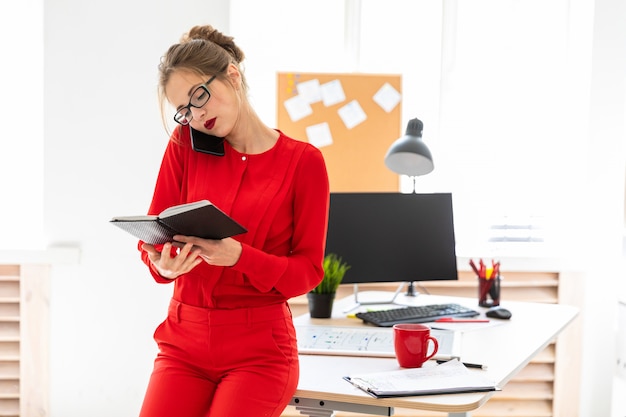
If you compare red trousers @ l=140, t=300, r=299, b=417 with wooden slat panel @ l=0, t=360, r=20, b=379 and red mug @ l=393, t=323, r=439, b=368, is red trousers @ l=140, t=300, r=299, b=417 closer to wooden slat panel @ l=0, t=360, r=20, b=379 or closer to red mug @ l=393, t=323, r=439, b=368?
red mug @ l=393, t=323, r=439, b=368

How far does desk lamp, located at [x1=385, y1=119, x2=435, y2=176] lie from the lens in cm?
247

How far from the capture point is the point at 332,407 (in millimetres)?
1572

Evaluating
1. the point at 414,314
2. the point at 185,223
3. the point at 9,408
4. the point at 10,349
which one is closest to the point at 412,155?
the point at 414,314

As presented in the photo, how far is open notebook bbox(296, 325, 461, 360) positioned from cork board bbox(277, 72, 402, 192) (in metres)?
1.31

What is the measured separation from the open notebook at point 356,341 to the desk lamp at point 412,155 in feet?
2.02

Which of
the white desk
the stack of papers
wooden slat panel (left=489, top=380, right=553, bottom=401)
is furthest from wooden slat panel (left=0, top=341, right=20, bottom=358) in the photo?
wooden slat panel (left=489, top=380, right=553, bottom=401)

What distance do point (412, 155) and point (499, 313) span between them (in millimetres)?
620

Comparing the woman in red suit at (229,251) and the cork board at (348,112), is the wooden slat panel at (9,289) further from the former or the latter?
the woman in red suit at (229,251)

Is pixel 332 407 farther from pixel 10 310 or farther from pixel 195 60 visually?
pixel 10 310

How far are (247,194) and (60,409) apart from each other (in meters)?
2.08

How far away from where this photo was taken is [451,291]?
3314 mm

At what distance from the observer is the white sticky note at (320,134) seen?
11.1 ft

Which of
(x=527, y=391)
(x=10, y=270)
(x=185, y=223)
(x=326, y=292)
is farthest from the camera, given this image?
(x=527, y=391)

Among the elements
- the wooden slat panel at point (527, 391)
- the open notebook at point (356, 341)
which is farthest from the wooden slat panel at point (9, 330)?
the wooden slat panel at point (527, 391)
